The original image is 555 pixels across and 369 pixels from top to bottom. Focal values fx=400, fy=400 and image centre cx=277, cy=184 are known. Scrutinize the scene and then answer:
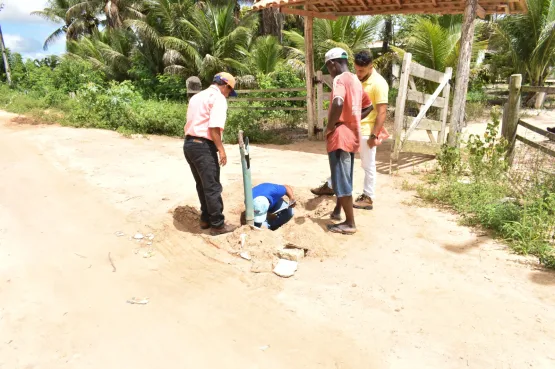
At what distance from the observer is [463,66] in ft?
20.4

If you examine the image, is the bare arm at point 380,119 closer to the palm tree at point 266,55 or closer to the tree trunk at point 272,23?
the palm tree at point 266,55

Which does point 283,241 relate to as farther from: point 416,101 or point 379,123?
point 416,101

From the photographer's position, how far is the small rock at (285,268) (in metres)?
3.36

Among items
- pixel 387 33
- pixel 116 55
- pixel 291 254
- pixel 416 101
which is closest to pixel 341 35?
pixel 387 33

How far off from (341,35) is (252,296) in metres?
13.2

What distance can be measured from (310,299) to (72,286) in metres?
1.90

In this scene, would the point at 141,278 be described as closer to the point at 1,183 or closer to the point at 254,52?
the point at 1,183

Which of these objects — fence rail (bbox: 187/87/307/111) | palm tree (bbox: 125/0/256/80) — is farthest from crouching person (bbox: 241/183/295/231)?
palm tree (bbox: 125/0/256/80)

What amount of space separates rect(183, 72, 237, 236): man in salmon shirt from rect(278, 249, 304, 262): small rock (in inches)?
31.5

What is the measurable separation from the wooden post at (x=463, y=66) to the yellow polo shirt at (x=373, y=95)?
7.93 feet

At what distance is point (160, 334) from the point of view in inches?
104

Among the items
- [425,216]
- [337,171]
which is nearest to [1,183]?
[337,171]

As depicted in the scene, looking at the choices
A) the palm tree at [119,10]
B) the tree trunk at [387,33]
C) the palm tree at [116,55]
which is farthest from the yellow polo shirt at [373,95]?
the palm tree at [119,10]

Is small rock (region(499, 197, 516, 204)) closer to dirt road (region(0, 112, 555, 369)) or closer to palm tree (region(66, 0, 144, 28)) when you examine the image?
dirt road (region(0, 112, 555, 369))
